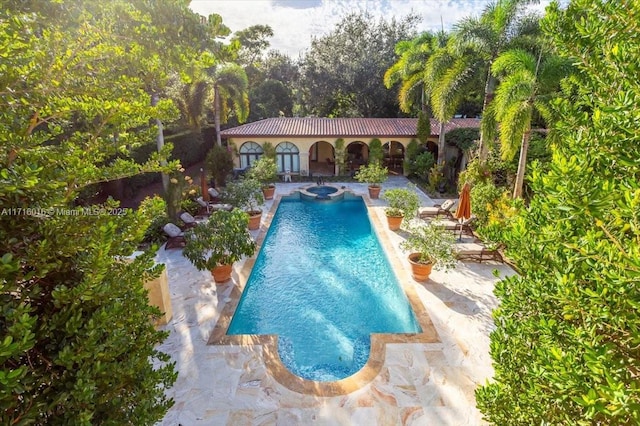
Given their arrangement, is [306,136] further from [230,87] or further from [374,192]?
[374,192]

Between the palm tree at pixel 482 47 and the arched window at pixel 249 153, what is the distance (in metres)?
14.1

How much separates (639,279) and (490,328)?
7023 millimetres

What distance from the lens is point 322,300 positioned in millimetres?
10195

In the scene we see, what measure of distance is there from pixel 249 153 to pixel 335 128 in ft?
23.4

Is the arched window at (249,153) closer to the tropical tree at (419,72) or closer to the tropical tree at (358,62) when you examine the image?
the tropical tree at (419,72)

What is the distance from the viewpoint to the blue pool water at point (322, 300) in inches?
313

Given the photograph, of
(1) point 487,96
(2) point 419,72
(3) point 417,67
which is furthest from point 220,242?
(2) point 419,72

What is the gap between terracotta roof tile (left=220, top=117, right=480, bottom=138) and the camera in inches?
986

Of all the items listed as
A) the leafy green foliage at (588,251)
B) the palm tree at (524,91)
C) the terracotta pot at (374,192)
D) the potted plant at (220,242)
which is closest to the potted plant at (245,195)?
the potted plant at (220,242)

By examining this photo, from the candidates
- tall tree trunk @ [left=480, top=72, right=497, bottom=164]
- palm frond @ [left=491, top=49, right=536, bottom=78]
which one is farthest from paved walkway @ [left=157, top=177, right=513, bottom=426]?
tall tree trunk @ [left=480, top=72, right=497, bottom=164]

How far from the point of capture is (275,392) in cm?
629

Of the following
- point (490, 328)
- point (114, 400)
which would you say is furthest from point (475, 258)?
point (114, 400)

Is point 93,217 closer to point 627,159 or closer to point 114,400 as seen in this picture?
point 114,400

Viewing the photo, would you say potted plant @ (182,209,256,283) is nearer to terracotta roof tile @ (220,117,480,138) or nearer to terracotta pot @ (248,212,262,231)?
terracotta pot @ (248,212,262,231)
